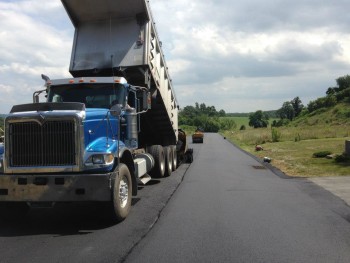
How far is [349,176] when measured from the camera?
1531 cm

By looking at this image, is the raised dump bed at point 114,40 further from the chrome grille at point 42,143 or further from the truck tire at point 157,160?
the chrome grille at point 42,143

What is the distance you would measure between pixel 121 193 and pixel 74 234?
54.7 inches

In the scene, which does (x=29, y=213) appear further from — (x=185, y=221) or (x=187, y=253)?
(x=187, y=253)

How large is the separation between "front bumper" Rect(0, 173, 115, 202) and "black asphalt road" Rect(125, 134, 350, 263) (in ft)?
3.89

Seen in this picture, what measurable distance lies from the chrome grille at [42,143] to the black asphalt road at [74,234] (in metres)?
1.17

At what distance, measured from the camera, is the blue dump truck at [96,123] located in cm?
770

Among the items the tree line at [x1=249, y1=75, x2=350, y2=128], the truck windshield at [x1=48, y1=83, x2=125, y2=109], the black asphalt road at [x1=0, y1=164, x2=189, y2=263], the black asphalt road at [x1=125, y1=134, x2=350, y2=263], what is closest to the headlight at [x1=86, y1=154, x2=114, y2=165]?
the black asphalt road at [x1=0, y1=164, x2=189, y2=263]

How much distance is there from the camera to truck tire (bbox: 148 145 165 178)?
14191mm

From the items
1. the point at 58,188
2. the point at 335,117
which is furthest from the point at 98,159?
the point at 335,117

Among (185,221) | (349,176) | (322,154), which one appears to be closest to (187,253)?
(185,221)

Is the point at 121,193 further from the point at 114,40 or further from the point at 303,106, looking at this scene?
the point at 303,106

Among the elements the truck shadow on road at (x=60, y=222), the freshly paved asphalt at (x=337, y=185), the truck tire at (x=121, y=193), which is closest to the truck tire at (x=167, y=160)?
the freshly paved asphalt at (x=337, y=185)

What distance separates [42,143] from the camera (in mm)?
7883

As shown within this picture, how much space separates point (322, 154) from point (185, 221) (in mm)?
17560
